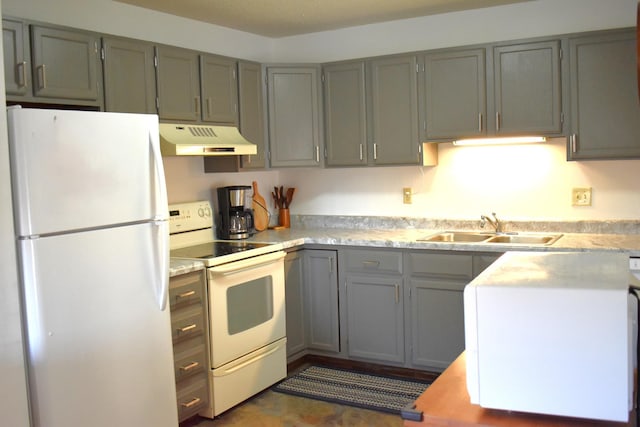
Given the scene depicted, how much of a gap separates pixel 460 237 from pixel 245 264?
1461 mm

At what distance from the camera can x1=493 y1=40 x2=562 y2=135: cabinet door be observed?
3.71 meters

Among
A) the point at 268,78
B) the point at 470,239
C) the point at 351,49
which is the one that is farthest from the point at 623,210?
the point at 268,78

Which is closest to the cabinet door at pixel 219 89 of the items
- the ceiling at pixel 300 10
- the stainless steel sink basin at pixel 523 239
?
the ceiling at pixel 300 10

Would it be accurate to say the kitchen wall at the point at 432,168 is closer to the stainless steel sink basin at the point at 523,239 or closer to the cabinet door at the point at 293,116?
the stainless steel sink basin at the point at 523,239

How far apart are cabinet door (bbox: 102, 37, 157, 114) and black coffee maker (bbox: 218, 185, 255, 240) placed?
897mm

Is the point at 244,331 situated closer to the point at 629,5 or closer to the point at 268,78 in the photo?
the point at 268,78

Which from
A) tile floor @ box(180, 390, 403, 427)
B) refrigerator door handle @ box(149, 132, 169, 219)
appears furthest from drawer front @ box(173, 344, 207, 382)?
refrigerator door handle @ box(149, 132, 169, 219)

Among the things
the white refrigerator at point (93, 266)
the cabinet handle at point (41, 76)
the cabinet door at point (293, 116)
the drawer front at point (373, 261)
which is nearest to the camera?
the white refrigerator at point (93, 266)

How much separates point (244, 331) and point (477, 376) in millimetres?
2413

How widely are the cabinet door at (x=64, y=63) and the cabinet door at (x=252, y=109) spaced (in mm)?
1134

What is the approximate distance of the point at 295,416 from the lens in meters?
3.54

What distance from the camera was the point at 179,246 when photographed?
3.99 meters

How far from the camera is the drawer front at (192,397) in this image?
A: 3.28 meters

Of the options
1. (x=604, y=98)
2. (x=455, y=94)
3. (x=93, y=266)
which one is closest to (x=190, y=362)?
(x=93, y=266)
